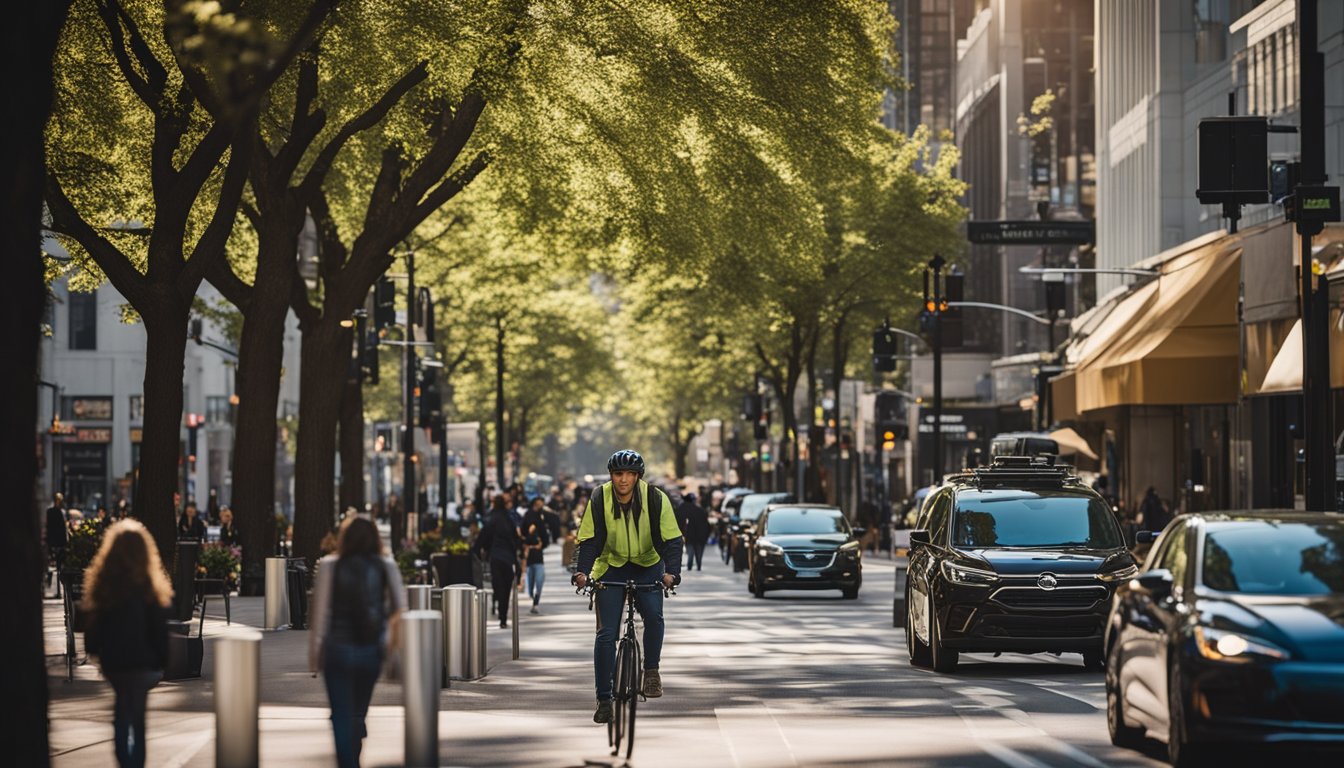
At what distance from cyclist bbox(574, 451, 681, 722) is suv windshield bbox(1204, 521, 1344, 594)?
349cm

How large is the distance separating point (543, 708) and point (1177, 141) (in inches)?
Result: 1461

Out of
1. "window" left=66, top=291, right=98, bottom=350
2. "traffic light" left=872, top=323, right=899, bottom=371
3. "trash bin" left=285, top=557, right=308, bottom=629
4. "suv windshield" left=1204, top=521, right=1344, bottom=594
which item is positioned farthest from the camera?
"window" left=66, top=291, right=98, bottom=350

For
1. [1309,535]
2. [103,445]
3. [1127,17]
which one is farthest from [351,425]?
[103,445]

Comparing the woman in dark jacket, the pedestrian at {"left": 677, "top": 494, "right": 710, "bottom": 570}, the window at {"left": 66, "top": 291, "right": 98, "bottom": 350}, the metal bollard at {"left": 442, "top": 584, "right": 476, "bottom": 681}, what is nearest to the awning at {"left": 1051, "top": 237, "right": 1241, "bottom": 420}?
the pedestrian at {"left": 677, "top": 494, "right": 710, "bottom": 570}

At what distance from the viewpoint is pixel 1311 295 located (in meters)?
23.2

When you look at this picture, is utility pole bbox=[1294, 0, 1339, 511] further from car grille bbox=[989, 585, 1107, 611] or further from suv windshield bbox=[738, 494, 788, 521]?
suv windshield bbox=[738, 494, 788, 521]

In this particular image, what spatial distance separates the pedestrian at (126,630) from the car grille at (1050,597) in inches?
432

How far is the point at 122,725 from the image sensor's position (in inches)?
482

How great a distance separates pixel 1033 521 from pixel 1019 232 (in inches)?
1108

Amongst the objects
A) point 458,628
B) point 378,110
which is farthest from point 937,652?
point 378,110

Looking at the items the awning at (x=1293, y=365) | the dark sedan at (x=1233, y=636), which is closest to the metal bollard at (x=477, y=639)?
the dark sedan at (x=1233, y=636)

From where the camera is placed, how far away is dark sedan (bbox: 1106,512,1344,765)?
12.2 meters

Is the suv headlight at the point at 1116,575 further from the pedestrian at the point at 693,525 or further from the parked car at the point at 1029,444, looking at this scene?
the pedestrian at the point at 693,525

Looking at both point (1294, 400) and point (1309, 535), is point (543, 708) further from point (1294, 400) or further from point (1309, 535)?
point (1294, 400)
